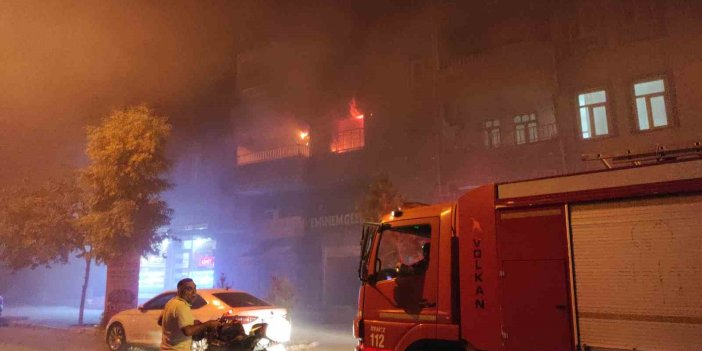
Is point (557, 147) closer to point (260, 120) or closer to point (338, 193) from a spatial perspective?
point (338, 193)

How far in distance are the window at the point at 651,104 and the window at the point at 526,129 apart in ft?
11.4

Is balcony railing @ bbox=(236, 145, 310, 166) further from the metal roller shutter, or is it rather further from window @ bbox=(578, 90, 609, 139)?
the metal roller shutter

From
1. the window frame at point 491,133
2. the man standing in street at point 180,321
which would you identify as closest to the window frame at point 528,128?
the window frame at point 491,133

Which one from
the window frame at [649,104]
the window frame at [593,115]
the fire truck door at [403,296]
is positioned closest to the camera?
the fire truck door at [403,296]

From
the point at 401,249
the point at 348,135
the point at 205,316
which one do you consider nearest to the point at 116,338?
the point at 205,316

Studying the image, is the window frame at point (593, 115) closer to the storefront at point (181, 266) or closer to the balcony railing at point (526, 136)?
the balcony railing at point (526, 136)

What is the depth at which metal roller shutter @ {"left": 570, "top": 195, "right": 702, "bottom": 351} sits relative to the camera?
12.3 feet

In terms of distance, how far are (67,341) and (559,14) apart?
64.3 feet

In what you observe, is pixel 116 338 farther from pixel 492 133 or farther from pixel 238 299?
pixel 492 133

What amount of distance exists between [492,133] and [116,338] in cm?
1512

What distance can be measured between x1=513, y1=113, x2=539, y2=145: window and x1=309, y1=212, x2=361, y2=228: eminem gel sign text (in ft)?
25.6

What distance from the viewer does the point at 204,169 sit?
2939cm

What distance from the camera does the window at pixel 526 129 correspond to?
732 inches

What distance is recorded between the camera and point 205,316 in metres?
8.74
